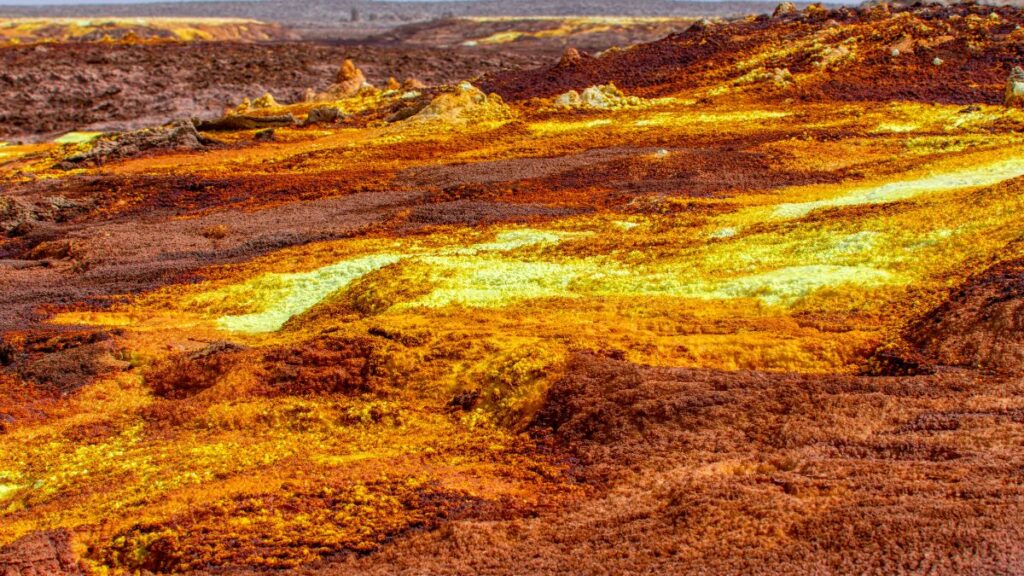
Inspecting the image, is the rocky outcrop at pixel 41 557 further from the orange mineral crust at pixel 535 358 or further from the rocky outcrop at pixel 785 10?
the rocky outcrop at pixel 785 10

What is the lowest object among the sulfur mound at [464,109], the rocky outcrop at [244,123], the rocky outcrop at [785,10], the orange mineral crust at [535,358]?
the orange mineral crust at [535,358]

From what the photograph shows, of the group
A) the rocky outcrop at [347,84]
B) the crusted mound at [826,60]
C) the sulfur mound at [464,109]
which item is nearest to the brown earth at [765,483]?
the sulfur mound at [464,109]

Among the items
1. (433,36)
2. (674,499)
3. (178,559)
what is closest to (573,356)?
(674,499)

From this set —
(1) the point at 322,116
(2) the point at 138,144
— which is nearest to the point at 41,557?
(2) the point at 138,144

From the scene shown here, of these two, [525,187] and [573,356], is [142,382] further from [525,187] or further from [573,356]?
[525,187]

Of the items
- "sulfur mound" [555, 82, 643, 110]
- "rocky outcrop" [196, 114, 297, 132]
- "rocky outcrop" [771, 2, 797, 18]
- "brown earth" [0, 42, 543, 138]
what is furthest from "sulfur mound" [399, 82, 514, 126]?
"rocky outcrop" [771, 2, 797, 18]

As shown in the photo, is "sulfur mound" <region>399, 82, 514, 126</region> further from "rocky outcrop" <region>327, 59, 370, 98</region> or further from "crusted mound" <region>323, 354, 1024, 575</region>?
"crusted mound" <region>323, 354, 1024, 575</region>
